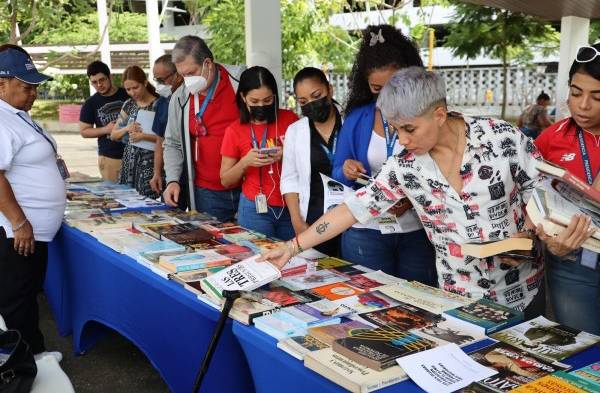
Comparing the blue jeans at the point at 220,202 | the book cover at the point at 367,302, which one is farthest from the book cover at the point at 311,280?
the blue jeans at the point at 220,202

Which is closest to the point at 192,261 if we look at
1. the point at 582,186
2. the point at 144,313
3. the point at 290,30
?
the point at 144,313

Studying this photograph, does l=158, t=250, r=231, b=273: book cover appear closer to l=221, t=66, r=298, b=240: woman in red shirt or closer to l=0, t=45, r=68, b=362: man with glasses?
l=221, t=66, r=298, b=240: woman in red shirt

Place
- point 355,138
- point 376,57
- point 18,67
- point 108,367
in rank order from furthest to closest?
point 108,367 → point 18,67 → point 355,138 → point 376,57

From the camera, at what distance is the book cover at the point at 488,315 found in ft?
4.83

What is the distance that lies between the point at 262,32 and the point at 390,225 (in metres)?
2.43

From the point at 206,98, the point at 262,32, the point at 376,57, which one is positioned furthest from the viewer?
the point at 262,32

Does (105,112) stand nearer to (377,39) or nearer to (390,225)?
(377,39)

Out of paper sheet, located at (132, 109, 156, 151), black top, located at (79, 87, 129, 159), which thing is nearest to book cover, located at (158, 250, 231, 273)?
paper sheet, located at (132, 109, 156, 151)

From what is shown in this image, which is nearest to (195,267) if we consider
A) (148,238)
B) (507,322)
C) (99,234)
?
(148,238)

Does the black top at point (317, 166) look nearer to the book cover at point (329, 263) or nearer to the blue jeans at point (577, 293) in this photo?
the book cover at point (329, 263)

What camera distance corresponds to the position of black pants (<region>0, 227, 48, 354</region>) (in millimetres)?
2477

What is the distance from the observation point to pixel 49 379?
1.75 metres

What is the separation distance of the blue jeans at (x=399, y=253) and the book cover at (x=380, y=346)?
2.55ft

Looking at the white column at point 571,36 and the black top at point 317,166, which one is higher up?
the white column at point 571,36
